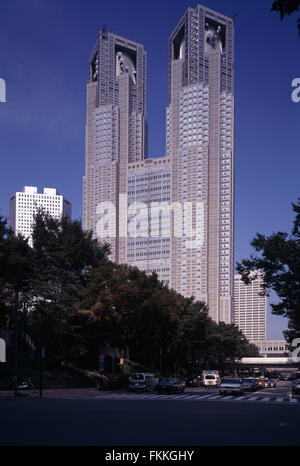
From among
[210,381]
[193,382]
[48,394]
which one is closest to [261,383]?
[210,381]

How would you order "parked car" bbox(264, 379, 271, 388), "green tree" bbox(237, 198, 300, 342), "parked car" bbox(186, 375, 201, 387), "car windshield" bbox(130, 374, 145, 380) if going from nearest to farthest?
"green tree" bbox(237, 198, 300, 342)
"car windshield" bbox(130, 374, 145, 380)
"parked car" bbox(264, 379, 271, 388)
"parked car" bbox(186, 375, 201, 387)

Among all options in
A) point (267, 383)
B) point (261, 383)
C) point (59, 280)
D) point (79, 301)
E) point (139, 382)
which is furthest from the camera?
point (267, 383)

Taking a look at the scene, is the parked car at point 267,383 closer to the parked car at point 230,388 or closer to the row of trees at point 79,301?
the row of trees at point 79,301

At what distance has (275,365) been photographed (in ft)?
597

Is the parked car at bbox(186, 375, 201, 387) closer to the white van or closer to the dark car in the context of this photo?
the white van

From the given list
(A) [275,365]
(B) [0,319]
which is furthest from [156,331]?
(A) [275,365]

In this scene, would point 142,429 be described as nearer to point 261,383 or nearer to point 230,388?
point 230,388

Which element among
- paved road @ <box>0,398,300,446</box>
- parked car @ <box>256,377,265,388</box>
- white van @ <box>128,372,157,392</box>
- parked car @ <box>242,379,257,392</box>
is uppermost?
paved road @ <box>0,398,300,446</box>

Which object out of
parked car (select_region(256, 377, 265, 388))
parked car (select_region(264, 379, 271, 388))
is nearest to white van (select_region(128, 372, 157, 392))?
parked car (select_region(256, 377, 265, 388))

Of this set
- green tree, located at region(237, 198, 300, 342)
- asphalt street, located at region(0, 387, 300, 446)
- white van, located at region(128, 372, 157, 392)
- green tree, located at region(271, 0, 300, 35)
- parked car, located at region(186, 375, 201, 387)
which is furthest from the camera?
parked car, located at region(186, 375, 201, 387)

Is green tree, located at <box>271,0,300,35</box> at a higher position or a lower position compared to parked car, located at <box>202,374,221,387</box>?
higher

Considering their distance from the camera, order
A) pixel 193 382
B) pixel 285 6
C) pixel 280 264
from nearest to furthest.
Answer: pixel 285 6, pixel 280 264, pixel 193 382

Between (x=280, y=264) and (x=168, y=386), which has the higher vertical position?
(x=280, y=264)

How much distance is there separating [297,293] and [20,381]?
88.4ft
